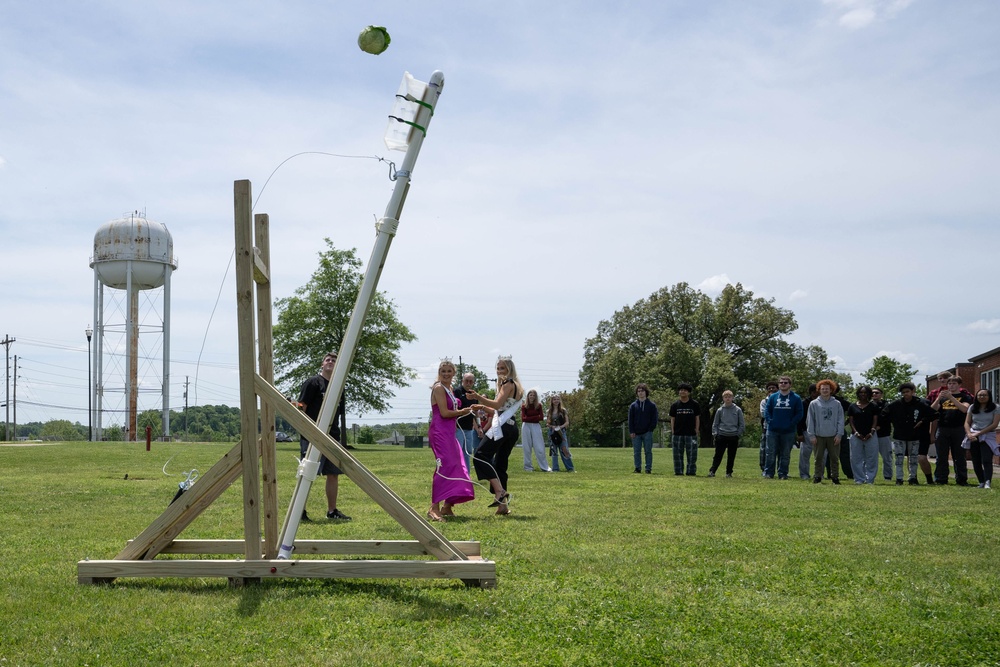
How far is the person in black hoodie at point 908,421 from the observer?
1636 centimetres

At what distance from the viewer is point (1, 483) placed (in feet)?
53.3

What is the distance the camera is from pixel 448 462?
959cm

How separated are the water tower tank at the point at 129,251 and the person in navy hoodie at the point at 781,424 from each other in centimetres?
5113

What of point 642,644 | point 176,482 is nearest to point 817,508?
point 642,644

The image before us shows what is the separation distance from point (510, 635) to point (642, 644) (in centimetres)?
74

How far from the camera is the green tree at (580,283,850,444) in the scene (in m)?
58.9

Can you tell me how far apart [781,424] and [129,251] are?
5186cm

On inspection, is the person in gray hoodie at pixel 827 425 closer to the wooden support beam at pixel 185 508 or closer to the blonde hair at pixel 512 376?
the blonde hair at pixel 512 376

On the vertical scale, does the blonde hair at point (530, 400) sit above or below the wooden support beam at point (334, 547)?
above

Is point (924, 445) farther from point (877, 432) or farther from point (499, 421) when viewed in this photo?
point (499, 421)

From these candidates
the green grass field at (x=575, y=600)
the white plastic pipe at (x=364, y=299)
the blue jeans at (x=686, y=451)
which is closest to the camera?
the green grass field at (x=575, y=600)

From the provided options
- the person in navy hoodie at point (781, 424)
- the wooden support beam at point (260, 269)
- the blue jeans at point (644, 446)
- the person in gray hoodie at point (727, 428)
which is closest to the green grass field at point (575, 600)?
the wooden support beam at point (260, 269)

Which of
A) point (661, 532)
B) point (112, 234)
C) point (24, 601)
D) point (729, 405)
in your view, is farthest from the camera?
point (112, 234)

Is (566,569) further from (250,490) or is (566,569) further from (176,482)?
(176,482)
